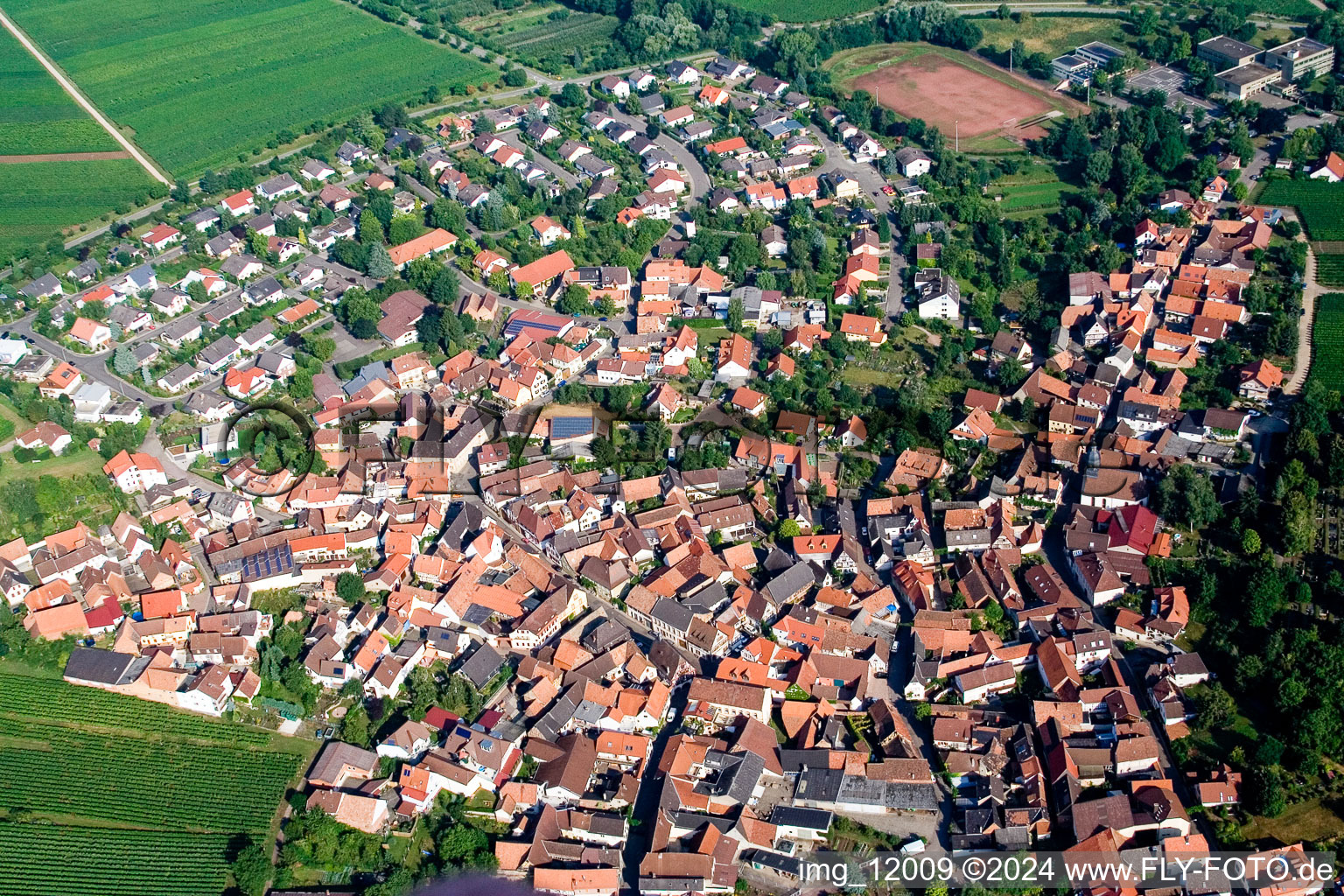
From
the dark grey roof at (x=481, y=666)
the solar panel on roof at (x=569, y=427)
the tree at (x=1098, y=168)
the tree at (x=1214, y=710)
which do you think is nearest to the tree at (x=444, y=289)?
the solar panel on roof at (x=569, y=427)

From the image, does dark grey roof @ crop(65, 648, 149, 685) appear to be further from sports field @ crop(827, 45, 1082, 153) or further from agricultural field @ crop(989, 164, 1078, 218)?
sports field @ crop(827, 45, 1082, 153)

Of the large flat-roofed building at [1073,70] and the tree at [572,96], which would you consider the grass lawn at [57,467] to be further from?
the large flat-roofed building at [1073,70]

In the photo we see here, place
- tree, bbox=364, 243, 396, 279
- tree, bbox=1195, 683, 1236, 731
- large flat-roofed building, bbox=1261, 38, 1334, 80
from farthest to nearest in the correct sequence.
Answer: large flat-roofed building, bbox=1261, 38, 1334, 80 < tree, bbox=364, 243, 396, 279 < tree, bbox=1195, 683, 1236, 731

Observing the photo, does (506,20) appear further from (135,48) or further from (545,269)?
(545,269)

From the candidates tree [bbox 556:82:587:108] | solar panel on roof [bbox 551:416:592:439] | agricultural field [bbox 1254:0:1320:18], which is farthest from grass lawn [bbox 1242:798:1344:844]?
agricultural field [bbox 1254:0:1320:18]

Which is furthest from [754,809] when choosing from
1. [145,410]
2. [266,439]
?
[145,410]
